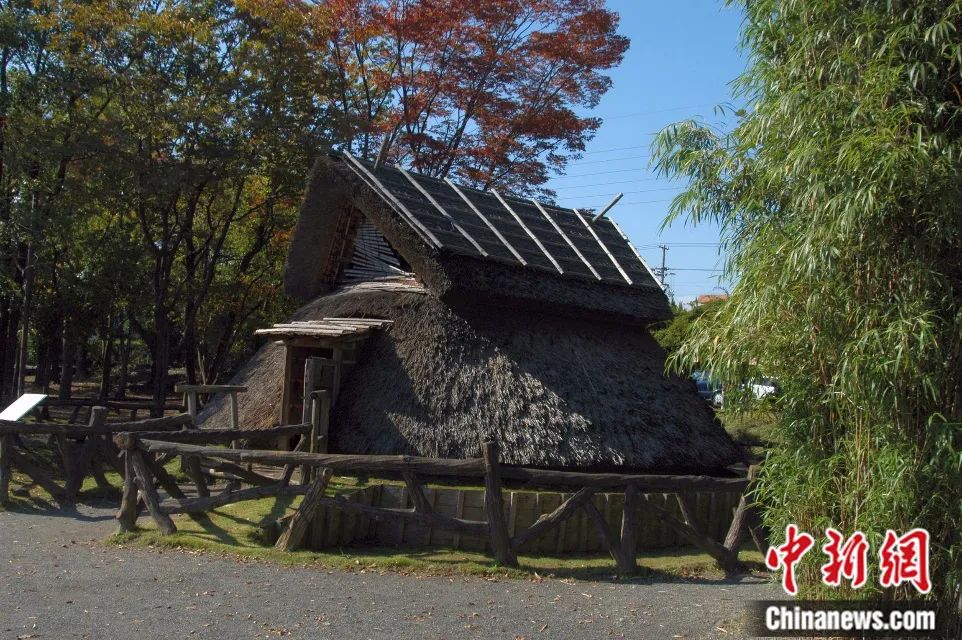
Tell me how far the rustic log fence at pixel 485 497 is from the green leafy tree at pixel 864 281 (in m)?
1.89

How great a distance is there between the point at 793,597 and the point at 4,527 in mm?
7693

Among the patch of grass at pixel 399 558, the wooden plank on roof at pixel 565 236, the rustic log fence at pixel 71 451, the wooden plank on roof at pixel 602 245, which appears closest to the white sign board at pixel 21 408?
the rustic log fence at pixel 71 451

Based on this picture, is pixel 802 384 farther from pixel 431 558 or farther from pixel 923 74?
pixel 431 558

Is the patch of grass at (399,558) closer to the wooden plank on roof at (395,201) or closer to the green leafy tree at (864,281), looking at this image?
the green leafy tree at (864,281)

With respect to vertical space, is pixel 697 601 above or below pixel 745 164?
below

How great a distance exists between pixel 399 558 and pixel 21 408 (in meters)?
6.01

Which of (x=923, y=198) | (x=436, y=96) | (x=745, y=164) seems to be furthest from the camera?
(x=436, y=96)

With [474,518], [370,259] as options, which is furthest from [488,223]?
[474,518]

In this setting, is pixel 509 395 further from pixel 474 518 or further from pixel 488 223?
pixel 488 223

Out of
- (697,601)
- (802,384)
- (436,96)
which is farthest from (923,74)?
(436,96)

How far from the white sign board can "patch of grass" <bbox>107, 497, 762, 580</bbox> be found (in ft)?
9.58

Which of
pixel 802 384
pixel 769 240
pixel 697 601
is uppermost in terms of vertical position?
pixel 769 240

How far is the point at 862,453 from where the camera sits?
5730mm

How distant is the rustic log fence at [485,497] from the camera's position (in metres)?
7.75
